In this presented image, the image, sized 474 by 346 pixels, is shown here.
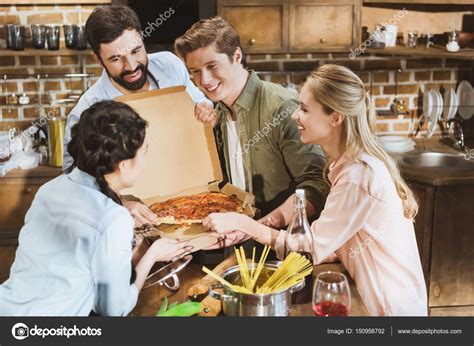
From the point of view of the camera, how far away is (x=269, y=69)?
276cm

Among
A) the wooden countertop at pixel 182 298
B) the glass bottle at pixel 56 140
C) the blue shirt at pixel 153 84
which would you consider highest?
the blue shirt at pixel 153 84

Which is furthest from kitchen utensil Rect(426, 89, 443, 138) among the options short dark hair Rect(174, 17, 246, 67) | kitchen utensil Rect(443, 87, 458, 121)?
short dark hair Rect(174, 17, 246, 67)

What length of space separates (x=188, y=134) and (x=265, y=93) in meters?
0.26

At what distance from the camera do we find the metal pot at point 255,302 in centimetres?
115

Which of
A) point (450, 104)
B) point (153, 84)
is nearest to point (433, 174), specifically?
point (450, 104)

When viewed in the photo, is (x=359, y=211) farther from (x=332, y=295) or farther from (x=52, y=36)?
(x=52, y=36)

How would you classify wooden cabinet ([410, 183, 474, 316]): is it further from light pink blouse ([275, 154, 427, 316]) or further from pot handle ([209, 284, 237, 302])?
pot handle ([209, 284, 237, 302])

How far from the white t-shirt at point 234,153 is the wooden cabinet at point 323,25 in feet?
2.79

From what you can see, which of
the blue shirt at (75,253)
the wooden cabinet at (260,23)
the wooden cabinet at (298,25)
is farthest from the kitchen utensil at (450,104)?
the blue shirt at (75,253)

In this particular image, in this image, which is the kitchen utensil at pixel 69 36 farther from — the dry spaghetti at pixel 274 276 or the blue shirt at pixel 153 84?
the dry spaghetti at pixel 274 276

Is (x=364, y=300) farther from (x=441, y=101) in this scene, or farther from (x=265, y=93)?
(x=441, y=101)

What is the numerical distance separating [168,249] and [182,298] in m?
0.12

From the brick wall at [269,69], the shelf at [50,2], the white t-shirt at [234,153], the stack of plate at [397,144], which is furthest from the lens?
the stack of plate at [397,144]

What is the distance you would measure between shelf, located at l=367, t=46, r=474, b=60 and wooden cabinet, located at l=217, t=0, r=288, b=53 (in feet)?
1.26
